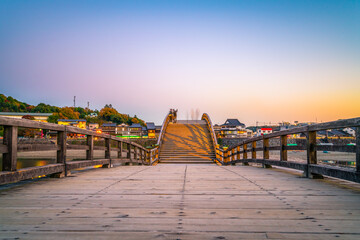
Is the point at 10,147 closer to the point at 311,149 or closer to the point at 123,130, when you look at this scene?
the point at 311,149

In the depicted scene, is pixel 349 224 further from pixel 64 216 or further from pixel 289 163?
pixel 289 163

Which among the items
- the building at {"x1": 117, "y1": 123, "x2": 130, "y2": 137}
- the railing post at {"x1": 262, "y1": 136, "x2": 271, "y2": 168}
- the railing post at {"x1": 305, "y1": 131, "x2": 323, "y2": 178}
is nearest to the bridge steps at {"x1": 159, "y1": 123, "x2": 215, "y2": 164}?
the railing post at {"x1": 262, "y1": 136, "x2": 271, "y2": 168}

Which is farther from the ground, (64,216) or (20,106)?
(20,106)

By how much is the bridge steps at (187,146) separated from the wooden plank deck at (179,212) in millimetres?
11505

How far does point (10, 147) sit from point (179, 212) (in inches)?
91.9

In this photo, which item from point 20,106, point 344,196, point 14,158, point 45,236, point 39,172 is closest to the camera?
point 45,236

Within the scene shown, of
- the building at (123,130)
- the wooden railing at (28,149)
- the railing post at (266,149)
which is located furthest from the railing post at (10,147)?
the building at (123,130)

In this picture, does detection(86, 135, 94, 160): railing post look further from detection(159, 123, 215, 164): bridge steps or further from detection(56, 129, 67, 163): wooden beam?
detection(159, 123, 215, 164): bridge steps

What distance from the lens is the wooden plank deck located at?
1.70m

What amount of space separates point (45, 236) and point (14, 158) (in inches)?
79.2

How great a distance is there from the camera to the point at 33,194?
118 inches

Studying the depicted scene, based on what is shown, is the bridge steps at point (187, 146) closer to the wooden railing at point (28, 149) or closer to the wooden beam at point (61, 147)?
the wooden railing at point (28, 149)

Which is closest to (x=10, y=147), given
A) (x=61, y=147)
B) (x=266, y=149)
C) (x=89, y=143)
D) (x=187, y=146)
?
(x=61, y=147)

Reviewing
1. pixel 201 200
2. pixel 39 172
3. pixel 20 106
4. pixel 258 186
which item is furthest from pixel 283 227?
pixel 20 106
